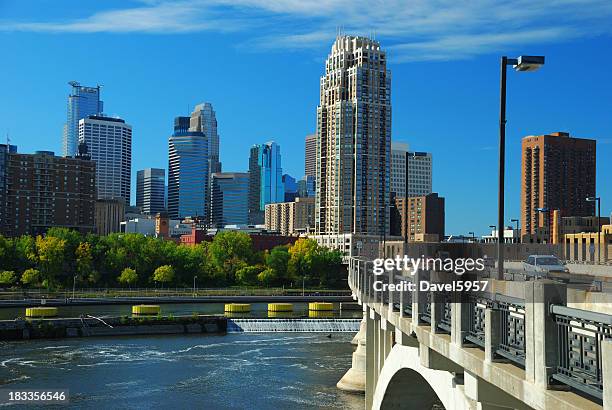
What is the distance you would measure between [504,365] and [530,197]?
135502 mm

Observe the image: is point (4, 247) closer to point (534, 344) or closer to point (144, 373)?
point (144, 373)

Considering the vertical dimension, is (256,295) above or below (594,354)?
below

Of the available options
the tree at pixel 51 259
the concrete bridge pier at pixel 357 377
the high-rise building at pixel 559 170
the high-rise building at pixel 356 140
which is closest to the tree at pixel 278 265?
the high-rise building at pixel 356 140

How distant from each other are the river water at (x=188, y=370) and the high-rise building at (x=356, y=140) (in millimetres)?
109468

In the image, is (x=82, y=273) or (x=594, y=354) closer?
(x=594, y=354)

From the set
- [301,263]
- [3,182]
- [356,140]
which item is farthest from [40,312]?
[3,182]

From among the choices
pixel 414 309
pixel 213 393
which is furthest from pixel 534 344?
pixel 213 393

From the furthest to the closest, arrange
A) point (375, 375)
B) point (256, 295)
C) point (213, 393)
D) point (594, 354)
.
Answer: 1. point (256, 295)
2. point (213, 393)
3. point (375, 375)
4. point (594, 354)

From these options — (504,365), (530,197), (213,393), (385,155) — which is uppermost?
(385,155)

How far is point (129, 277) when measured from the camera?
12775 cm

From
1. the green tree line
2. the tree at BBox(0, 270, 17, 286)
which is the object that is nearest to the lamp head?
the tree at BBox(0, 270, 17, 286)

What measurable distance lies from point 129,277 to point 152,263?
820cm

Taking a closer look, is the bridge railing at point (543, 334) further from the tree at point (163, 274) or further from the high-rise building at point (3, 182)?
the high-rise building at point (3, 182)

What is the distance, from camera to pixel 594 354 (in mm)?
7699
